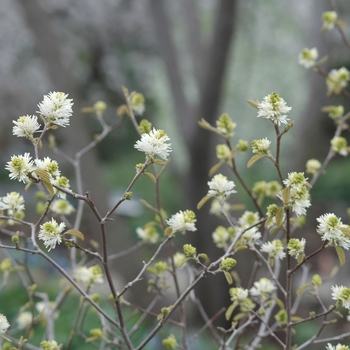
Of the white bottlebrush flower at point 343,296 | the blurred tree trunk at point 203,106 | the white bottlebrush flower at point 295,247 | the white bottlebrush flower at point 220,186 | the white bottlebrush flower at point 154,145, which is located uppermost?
the blurred tree trunk at point 203,106

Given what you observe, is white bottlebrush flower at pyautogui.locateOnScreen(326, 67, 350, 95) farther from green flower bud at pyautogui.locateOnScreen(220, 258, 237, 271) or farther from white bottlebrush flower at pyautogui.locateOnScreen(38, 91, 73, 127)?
white bottlebrush flower at pyautogui.locateOnScreen(38, 91, 73, 127)

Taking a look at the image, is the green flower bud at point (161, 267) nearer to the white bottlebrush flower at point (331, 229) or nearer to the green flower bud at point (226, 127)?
the green flower bud at point (226, 127)

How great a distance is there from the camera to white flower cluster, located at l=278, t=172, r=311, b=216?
87 cm

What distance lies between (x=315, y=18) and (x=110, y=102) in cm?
615

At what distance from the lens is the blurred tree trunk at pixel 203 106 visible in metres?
2.73

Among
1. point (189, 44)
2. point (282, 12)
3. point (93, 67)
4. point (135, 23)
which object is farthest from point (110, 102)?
point (189, 44)

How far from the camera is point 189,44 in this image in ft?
15.4

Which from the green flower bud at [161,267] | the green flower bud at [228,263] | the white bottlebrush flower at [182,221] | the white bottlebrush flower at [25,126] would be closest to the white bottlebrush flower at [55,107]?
the white bottlebrush flower at [25,126]

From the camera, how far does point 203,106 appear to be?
2.86 metres

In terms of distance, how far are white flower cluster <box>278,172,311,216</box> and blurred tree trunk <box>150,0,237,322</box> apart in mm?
1953

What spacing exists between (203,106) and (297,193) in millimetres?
2018

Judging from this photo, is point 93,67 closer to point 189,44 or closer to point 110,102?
point 110,102

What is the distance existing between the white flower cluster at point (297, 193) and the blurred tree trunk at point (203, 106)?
76.9 inches

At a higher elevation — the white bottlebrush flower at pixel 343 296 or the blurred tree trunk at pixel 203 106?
the blurred tree trunk at pixel 203 106
